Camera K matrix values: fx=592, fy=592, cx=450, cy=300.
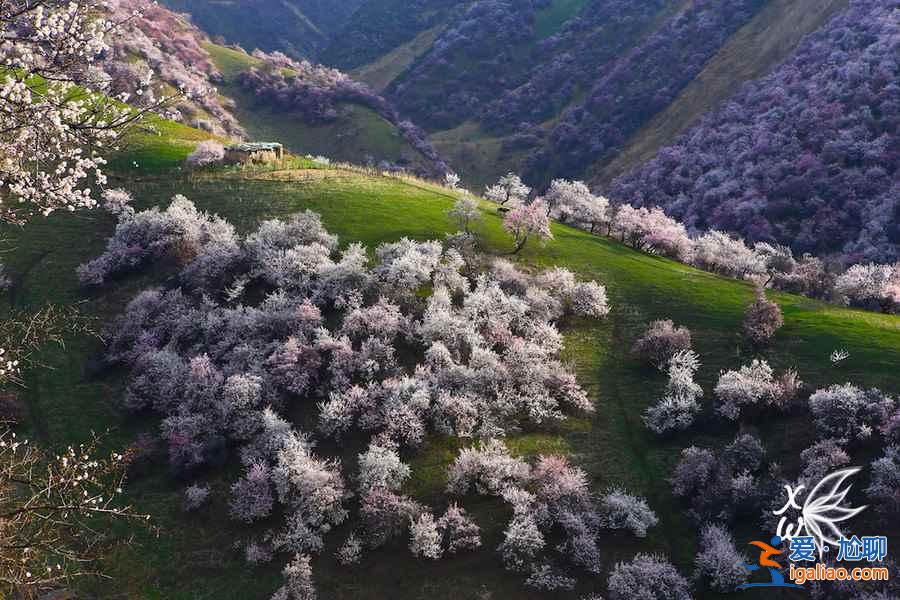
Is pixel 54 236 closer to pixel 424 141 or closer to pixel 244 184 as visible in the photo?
pixel 244 184

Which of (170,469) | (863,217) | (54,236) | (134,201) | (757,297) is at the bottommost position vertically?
(170,469)

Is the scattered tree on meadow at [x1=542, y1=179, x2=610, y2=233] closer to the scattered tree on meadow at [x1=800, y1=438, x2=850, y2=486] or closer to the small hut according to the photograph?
the small hut

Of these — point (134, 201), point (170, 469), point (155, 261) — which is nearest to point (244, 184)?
point (134, 201)

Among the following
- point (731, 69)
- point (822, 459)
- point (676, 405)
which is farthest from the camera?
point (731, 69)

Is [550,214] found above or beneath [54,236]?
above

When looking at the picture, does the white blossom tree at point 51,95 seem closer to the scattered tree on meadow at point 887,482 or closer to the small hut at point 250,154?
the scattered tree on meadow at point 887,482

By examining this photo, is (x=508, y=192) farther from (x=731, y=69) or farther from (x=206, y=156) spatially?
(x=731, y=69)

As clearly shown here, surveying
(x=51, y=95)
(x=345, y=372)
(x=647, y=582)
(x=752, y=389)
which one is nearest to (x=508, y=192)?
(x=345, y=372)
